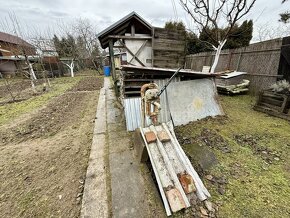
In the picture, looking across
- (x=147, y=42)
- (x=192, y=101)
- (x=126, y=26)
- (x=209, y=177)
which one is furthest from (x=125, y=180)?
(x=126, y=26)

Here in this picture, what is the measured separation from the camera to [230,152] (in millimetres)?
2686

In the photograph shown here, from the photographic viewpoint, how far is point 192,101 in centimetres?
390

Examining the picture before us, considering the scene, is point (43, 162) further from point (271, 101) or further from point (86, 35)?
point (86, 35)

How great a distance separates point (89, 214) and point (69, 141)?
82.1 inches

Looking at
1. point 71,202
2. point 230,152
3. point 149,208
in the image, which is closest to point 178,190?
point 149,208

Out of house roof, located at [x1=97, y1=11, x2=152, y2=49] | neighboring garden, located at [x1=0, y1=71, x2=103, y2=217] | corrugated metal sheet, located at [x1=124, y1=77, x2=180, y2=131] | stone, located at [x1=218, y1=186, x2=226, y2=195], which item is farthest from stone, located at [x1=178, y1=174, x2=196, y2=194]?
house roof, located at [x1=97, y1=11, x2=152, y2=49]

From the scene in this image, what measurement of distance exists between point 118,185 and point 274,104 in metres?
5.08

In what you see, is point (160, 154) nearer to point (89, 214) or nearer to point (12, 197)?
point (89, 214)

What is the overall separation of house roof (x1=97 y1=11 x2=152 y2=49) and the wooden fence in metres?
4.75

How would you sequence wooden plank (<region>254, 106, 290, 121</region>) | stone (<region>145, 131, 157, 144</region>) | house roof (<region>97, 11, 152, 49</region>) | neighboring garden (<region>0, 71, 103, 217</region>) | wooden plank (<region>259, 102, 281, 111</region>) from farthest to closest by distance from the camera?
house roof (<region>97, 11, 152, 49</region>) < wooden plank (<region>259, 102, 281, 111</region>) < wooden plank (<region>254, 106, 290, 121</region>) < stone (<region>145, 131, 157, 144</region>) < neighboring garden (<region>0, 71, 103, 217</region>)

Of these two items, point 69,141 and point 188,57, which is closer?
point 69,141

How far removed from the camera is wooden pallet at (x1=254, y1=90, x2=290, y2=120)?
13.3ft

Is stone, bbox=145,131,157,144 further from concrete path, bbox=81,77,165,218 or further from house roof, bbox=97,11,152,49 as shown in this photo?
house roof, bbox=97,11,152,49

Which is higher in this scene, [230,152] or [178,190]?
[178,190]
